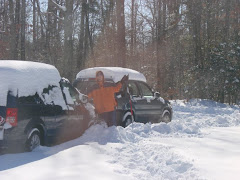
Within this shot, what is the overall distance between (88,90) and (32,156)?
4.02 m

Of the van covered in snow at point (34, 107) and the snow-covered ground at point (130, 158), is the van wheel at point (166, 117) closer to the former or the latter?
the snow-covered ground at point (130, 158)

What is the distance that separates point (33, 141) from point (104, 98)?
272 centimetres

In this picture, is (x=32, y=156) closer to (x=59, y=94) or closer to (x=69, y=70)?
(x=59, y=94)

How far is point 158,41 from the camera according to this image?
2659cm

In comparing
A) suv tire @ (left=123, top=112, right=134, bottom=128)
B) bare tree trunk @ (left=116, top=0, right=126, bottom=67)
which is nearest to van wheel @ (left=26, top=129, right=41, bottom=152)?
suv tire @ (left=123, top=112, right=134, bottom=128)

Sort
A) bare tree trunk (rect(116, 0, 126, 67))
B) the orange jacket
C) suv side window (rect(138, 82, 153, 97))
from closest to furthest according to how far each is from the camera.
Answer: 1. the orange jacket
2. suv side window (rect(138, 82, 153, 97))
3. bare tree trunk (rect(116, 0, 126, 67))

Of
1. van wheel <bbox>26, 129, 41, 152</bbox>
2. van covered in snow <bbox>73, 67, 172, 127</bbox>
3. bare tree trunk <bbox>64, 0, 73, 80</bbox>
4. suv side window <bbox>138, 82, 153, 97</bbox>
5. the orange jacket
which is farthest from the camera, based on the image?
bare tree trunk <bbox>64, 0, 73, 80</bbox>

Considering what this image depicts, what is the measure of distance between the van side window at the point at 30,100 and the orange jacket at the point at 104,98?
7.65 feet

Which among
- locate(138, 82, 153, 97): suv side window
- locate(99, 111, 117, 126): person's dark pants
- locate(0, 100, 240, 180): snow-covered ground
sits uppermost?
locate(138, 82, 153, 97): suv side window

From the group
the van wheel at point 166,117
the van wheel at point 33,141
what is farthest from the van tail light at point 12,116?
the van wheel at point 166,117

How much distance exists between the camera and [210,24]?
24.1m

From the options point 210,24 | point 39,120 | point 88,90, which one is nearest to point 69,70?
point 210,24

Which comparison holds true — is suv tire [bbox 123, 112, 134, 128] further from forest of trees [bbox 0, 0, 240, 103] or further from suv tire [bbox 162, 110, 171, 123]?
forest of trees [bbox 0, 0, 240, 103]

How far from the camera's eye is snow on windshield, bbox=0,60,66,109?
6.03m
